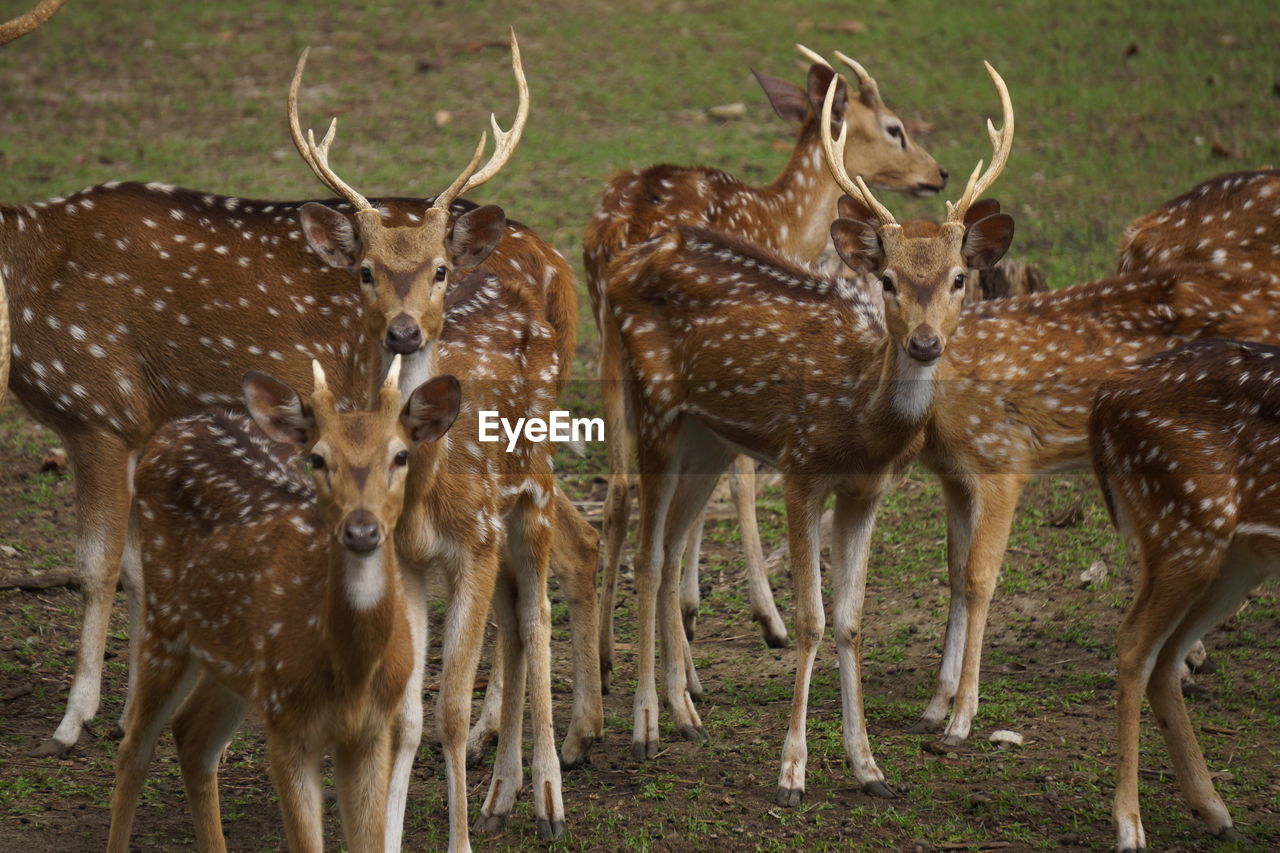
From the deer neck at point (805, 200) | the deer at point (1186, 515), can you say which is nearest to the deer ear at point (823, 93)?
the deer neck at point (805, 200)

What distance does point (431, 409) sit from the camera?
186 inches

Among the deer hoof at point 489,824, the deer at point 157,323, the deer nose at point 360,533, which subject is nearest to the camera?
the deer nose at point 360,533

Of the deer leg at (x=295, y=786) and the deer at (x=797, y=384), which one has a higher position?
the deer at (x=797, y=384)

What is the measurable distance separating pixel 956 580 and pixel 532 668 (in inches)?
74.4

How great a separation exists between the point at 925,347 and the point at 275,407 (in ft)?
7.37

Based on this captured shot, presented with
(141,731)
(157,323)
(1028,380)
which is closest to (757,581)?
(1028,380)

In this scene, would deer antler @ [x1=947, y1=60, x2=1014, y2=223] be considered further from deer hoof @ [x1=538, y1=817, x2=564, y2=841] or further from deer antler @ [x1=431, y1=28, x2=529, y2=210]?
deer hoof @ [x1=538, y1=817, x2=564, y2=841]

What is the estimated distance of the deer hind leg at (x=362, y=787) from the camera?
15.9 feet

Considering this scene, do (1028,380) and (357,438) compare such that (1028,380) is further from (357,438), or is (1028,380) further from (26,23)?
(26,23)

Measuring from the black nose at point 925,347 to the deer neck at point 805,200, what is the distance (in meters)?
3.00

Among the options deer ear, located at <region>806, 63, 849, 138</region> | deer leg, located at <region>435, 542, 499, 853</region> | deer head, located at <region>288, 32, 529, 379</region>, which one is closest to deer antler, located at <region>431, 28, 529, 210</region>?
deer head, located at <region>288, 32, 529, 379</region>

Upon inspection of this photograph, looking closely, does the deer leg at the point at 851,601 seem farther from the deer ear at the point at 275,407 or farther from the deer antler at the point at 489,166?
the deer ear at the point at 275,407

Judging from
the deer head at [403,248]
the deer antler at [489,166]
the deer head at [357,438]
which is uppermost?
the deer antler at [489,166]

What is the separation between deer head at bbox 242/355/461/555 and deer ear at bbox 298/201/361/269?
1.21 m
